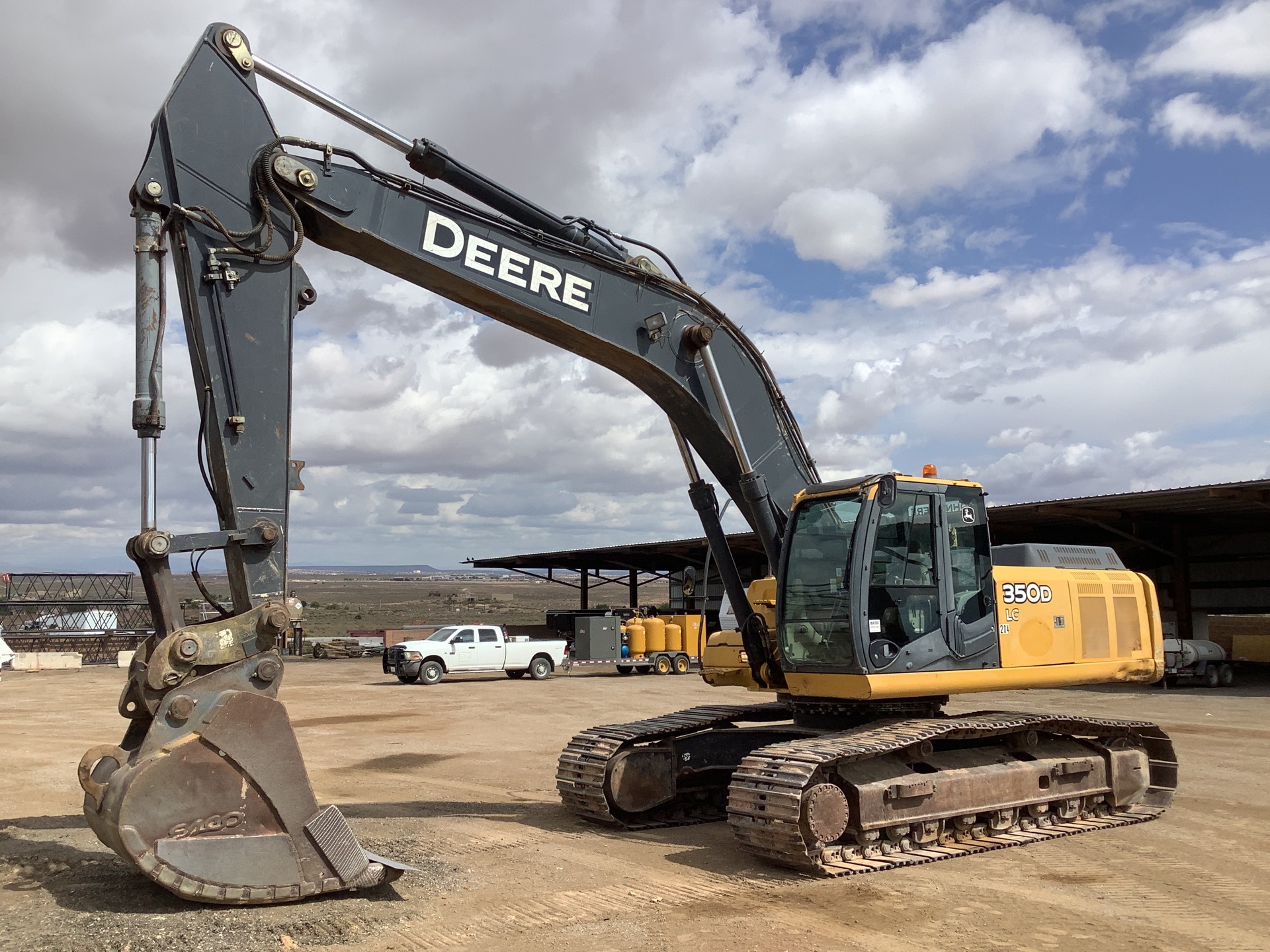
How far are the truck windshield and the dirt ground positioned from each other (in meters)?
1.78

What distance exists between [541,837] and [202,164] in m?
5.96

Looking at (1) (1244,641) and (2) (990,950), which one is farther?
(1) (1244,641)

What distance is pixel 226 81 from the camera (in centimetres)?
743

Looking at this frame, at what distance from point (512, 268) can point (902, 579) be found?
4.07 m

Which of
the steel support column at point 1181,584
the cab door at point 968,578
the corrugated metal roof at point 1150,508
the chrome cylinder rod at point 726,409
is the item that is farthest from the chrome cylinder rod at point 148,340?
the steel support column at point 1181,584

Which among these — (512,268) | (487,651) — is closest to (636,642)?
(487,651)

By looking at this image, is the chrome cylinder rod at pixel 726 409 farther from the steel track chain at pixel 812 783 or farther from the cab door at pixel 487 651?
the cab door at pixel 487 651

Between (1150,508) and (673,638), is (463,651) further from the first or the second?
(1150,508)

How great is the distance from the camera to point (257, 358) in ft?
24.0

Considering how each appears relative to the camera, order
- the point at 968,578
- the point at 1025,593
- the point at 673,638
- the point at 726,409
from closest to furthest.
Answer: the point at 968,578 < the point at 726,409 < the point at 1025,593 < the point at 673,638

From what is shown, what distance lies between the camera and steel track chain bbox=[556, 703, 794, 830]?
9.62 m

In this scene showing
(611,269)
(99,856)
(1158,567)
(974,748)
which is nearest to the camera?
(99,856)

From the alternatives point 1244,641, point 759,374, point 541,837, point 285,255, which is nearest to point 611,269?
point 759,374

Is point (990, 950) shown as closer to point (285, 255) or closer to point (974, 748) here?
point (974, 748)
